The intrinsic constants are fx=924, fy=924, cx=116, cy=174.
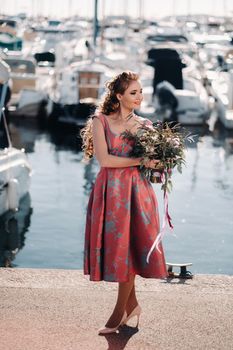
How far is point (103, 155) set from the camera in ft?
17.3

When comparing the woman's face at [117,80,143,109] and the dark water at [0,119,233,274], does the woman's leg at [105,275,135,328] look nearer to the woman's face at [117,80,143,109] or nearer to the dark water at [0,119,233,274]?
the woman's face at [117,80,143,109]

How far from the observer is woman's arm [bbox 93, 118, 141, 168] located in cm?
526

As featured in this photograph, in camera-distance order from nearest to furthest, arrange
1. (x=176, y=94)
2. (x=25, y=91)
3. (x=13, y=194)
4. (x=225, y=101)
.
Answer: (x=13, y=194), (x=25, y=91), (x=176, y=94), (x=225, y=101)

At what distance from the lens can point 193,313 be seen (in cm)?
566

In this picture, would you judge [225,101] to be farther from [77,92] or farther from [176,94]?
[77,92]

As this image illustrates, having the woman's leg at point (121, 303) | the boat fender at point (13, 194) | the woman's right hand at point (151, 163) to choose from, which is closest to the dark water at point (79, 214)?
the boat fender at point (13, 194)

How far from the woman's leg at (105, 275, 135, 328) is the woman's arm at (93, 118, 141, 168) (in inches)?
26.1

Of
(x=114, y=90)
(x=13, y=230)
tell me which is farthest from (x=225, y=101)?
(x=114, y=90)

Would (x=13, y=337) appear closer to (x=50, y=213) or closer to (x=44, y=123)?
(x=50, y=213)

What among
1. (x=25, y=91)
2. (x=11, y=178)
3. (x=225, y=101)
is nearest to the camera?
(x=11, y=178)

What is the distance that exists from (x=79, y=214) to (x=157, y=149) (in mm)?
9400

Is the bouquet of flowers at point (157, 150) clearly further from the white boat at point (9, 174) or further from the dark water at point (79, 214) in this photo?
the white boat at point (9, 174)

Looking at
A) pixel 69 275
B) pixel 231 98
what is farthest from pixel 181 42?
pixel 69 275

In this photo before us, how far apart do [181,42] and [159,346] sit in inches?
1713
